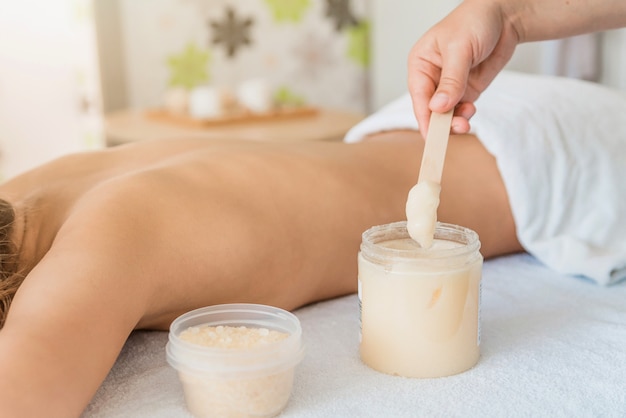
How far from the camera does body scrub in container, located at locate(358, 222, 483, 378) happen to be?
2.56ft

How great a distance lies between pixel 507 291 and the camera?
1.10 m

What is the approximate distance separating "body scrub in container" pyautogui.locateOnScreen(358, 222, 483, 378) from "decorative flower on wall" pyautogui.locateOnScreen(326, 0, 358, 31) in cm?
225

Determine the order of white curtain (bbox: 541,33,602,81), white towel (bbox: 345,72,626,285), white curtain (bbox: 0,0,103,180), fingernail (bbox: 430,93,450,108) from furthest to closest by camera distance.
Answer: white curtain (bbox: 0,0,103,180)
white curtain (bbox: 541,33,602,81)
white towel (bbox: 345,72,626,285)
fingernail (bbox: 430,93,450,108)

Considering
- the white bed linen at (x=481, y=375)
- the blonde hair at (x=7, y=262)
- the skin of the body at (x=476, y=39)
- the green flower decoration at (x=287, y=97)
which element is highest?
the skin of the body at (x=476, y=39)

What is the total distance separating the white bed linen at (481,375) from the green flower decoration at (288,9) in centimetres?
205

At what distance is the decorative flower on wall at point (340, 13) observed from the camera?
2.95m

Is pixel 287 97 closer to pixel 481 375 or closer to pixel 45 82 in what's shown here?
pixel 45 82

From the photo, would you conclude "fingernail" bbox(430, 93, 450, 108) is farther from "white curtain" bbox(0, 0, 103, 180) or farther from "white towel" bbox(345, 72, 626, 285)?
"white curtain" bbox(0, 0, 103, 180)

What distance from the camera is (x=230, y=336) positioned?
30.4 inches

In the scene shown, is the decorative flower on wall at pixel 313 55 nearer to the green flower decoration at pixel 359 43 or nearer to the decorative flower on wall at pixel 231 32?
the green flower decoration at pixel 359 43

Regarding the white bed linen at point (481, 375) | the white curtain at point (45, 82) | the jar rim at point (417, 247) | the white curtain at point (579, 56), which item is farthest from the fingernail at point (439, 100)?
the white curtain at point (45, 82)

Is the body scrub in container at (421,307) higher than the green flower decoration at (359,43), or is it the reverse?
the green flower decoration at (359,43)

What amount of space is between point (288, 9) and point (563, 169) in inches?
74.4

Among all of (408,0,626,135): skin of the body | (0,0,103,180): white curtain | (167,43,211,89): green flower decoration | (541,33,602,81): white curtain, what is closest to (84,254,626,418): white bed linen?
(408,0,626,135): skin of the body
